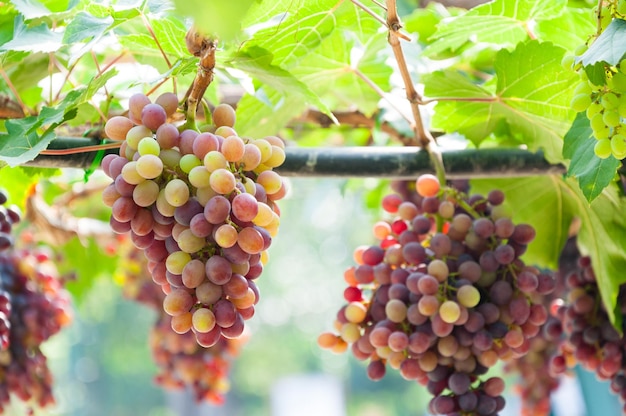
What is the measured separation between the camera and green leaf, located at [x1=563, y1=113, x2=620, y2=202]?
0.56 m

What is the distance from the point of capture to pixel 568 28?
73cm

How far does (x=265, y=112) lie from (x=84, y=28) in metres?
0.33

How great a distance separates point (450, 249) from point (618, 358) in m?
0.27

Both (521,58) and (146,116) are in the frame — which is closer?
(146,116)

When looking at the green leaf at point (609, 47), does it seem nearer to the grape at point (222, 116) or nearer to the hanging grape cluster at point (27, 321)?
the grape at point (222, 116)

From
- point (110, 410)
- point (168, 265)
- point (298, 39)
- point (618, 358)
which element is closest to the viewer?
point (168, 265)

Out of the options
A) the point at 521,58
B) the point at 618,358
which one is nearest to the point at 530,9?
the point at 521,58

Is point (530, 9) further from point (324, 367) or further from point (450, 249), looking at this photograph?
point (324, 367)

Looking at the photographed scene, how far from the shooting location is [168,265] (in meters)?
0.48

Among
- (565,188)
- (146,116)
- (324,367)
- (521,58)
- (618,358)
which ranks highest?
(146,116)

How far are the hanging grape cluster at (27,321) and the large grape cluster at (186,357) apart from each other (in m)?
0.23

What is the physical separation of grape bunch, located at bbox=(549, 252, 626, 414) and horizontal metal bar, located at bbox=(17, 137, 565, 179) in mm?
152

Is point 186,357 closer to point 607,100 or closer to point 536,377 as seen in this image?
point 536,377

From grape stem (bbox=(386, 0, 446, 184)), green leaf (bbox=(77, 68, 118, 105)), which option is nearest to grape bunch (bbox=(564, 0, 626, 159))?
grape stem (bbox=(386, 0, 446, 184))
